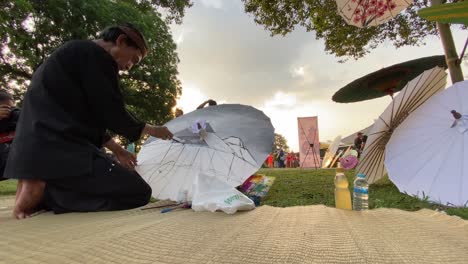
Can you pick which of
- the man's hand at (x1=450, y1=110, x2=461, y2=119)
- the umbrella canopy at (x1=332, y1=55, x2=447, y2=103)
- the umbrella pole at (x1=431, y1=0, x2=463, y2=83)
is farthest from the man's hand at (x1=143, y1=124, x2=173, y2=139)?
the umbrella pole at (x1=431, y1=0, x2=463, y2=83)

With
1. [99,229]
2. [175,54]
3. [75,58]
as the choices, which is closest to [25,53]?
[175,54]

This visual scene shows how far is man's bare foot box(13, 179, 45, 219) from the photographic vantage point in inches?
75.7

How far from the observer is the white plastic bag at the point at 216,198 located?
1769 mm

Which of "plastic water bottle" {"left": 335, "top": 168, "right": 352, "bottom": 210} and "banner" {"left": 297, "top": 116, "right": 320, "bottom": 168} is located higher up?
"banner" {"left": 297, "top": 116, "right": 320, "bottom": 168}

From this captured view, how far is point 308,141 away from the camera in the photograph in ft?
36.7

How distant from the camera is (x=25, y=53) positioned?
11398 millimetres

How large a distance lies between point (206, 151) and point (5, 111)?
192 centimetres

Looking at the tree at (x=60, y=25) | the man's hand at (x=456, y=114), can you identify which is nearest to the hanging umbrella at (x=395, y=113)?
the man's hand at (x=456, y=114)

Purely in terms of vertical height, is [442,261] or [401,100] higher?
[401,100]

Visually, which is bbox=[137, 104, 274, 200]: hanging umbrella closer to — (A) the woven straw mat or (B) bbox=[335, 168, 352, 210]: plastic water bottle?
(B) bbox=[335, 168, 352, 210]: plastic water bottle

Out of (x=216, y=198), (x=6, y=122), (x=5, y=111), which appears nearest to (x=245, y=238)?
(x=216, y=198)

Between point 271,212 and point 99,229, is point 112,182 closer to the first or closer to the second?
point 99,229

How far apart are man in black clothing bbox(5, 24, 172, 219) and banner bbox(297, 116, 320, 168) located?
9606mm

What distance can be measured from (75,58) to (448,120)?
2.99 metres
